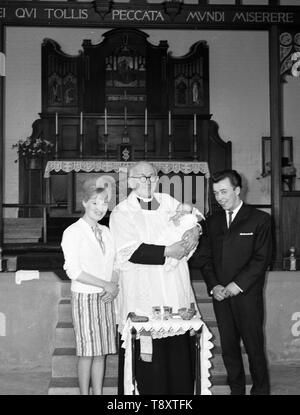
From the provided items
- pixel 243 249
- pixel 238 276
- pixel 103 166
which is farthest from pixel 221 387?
pixel 103 166

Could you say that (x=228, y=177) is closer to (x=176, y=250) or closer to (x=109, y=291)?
(x=176, y=250)

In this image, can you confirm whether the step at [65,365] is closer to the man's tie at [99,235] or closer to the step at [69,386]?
the step at [69,386]

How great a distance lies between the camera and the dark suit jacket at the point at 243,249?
140 inches

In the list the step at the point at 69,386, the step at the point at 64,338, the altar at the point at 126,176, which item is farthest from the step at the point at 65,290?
the altar at the point at 126,176

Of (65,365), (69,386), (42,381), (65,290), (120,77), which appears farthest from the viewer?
(120,77)

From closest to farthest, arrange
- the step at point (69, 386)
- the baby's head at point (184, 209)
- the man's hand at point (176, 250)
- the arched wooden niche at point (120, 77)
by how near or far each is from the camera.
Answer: the man's hand at point (176, 250) < the baby's head at point (184, 209) < the step at point (69, 386) < the arched wooden niche at point (120, 77)

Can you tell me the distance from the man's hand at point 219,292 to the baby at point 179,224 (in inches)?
12.7

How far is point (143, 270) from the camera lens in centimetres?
343

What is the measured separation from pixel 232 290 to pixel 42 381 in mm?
1981

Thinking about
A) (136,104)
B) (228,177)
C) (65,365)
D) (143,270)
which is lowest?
(65,365)

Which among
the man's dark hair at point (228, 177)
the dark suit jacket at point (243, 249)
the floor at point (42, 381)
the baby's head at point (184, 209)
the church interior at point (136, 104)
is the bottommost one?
the floor at point (42, 381)

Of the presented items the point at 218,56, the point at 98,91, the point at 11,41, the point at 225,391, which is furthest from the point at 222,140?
the point at 225,391

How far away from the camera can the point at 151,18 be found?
6668 mm

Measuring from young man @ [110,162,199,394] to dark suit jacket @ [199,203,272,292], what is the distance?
0.30 meters
